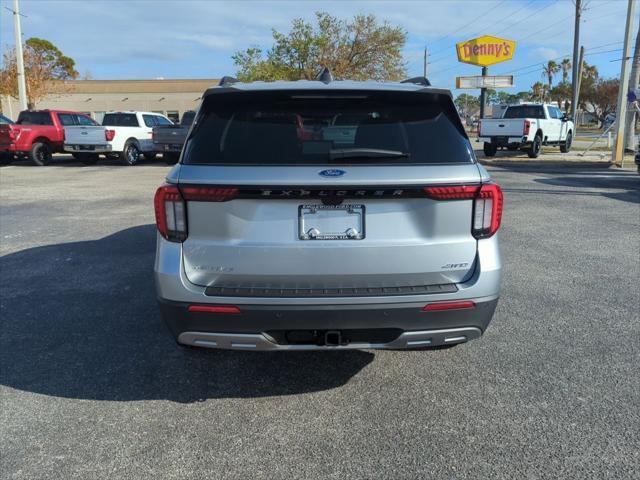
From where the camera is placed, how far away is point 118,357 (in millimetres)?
4047

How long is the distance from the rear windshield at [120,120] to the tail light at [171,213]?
64.3 ft

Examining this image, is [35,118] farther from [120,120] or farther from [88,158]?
[120,120]

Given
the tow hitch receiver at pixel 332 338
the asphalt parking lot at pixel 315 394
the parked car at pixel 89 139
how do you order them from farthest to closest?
the parked car at pixel 89 139, the tow hitch receiver at pixel 332 338, the asphalt parking lot at pixel 315 394

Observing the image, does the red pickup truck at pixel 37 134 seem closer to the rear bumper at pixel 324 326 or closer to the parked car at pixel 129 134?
the parked car at pixel 129 134

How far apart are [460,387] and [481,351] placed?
2.09 feet

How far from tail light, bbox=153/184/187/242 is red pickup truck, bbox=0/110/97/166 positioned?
1958cm

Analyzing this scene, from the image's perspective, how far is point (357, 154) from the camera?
3.02 metres

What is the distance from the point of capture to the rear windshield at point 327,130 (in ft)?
10.1

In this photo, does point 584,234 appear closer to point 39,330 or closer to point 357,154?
point 357,154

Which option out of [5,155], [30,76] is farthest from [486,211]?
[30,76]

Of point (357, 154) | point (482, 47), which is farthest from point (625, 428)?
point (482, 47)

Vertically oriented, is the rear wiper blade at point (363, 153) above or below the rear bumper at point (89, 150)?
above

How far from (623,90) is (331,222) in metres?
19.8

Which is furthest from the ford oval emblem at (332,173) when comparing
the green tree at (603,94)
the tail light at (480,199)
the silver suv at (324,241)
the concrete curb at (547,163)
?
the green tree at (603,94)
